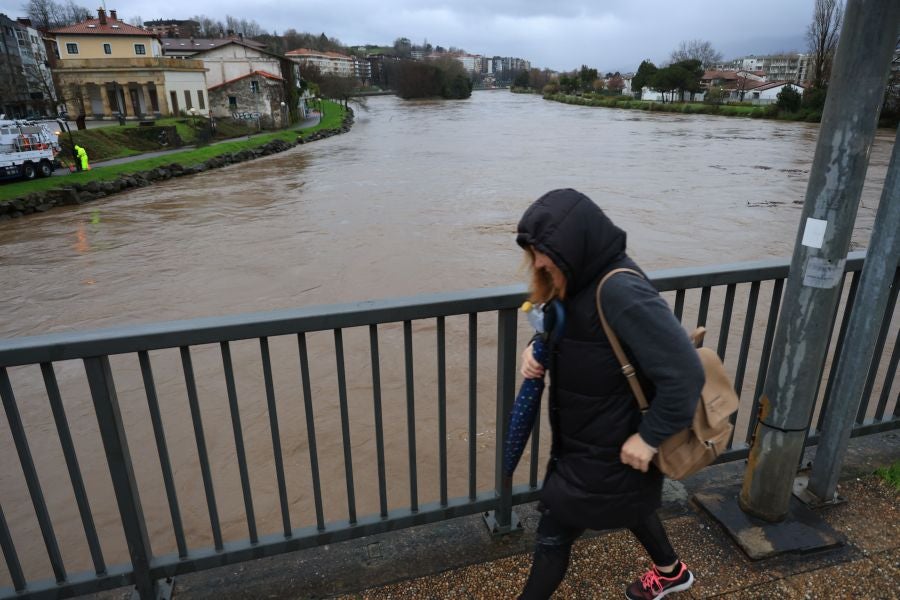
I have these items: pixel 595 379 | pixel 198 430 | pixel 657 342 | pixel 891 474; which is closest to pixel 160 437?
pixel 198 430

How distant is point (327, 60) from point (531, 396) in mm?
161965

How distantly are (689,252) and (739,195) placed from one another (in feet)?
26.5

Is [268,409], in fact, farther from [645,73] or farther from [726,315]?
[645,73]

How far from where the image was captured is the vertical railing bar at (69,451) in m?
2.08

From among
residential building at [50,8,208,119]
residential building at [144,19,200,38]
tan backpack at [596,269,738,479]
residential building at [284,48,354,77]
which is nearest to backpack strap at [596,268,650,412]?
tan backpack at [596,269,738,479]

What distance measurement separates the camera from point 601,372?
1.80 meters

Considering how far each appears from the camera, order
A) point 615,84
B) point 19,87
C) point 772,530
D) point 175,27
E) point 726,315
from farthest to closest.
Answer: point 615,84 < point 175,27 < point 19,87 < point 726,315 < point 772,530

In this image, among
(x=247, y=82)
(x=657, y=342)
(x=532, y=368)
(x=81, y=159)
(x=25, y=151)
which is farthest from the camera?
(x=247, y=82)

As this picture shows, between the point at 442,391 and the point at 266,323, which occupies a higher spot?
the point at 266,323

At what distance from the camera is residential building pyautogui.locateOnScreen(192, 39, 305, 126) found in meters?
51.2

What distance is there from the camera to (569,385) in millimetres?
1879

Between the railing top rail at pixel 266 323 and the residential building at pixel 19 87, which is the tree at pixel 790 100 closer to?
the residential building at pixel 19 87

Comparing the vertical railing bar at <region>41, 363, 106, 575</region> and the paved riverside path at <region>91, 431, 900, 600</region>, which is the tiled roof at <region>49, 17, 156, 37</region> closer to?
the vertical railing bar at <region>41, 363, 106, 575</region>

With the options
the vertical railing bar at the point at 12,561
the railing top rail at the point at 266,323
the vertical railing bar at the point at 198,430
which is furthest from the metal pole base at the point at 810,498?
the vertical railing bar at the point at 12,561
